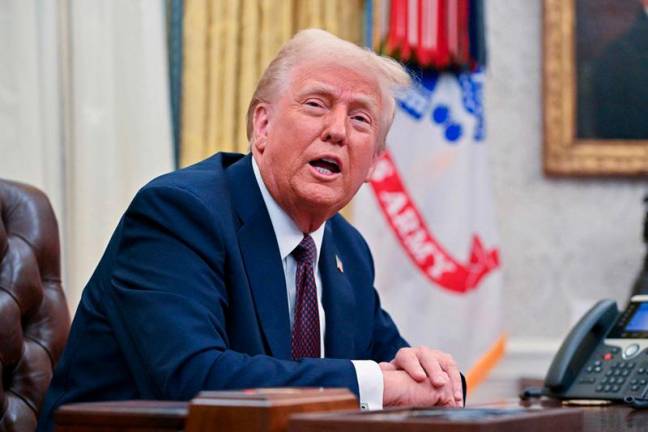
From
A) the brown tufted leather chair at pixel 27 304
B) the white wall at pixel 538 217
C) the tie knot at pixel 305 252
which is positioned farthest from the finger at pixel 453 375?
the white wall at pixel 538 217

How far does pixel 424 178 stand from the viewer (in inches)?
198

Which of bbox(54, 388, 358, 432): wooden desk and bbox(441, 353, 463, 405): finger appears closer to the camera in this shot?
bbox(54, 388, 358, 432): wooden desk

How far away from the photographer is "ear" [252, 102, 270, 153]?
2.84m

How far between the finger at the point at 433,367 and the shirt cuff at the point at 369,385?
0.39 feet

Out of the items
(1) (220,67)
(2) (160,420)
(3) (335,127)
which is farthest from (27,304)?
(1) (220,67)

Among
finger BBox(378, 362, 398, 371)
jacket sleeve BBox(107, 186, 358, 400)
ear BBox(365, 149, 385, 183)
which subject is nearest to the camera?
jacket sleeve BBox(107, 186, 358, 400)

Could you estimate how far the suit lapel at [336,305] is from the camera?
276 cm

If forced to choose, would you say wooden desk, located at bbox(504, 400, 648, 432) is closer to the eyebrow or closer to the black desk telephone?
the black desk telephone

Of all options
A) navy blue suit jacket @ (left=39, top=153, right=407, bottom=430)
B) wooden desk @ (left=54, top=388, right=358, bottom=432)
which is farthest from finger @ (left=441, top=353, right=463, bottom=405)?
wooden desk @ (left=54, top=388, right=358, bottom=432)

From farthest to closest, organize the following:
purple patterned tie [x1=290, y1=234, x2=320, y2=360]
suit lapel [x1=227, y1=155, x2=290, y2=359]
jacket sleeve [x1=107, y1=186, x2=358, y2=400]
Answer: purple patterned tie [x1=290, y1=234, x2=320, y2=360] → suit lapel [x1=227, y1=155, x2=290, y2=359] → jacket sleeve [x1=107, y1=186, x2=358, y2=400]

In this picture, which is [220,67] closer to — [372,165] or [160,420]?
[372,165]

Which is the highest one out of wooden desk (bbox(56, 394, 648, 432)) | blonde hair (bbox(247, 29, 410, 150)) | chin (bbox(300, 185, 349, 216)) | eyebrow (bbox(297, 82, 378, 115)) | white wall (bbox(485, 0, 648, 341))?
blonde hair (bbox(247, 29, 410, 150))

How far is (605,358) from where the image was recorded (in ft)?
8.99

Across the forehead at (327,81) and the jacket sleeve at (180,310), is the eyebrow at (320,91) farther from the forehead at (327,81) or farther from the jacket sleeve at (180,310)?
the jacket sleeve at (180,310)
